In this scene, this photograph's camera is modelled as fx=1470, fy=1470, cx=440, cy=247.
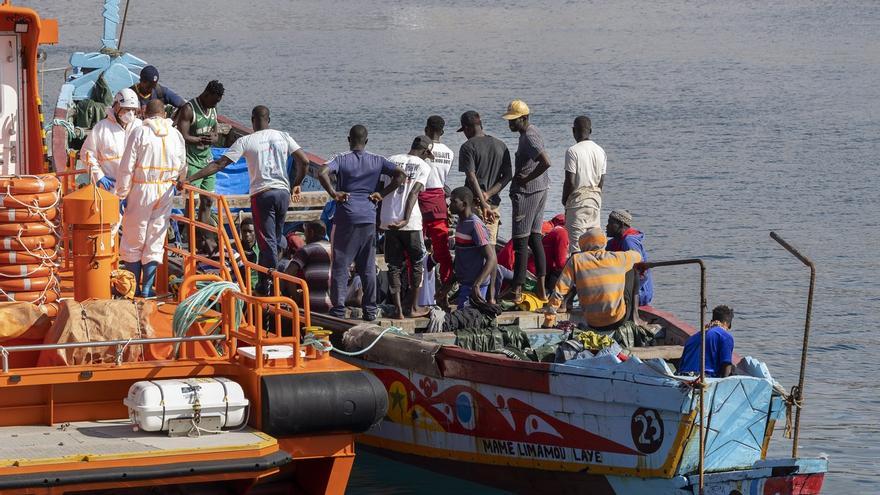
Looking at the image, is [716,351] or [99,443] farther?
[716,351]

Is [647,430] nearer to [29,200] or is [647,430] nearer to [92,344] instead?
[92,344]

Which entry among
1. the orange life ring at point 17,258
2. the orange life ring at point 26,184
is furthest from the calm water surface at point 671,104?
the orange life ring at point 26,184

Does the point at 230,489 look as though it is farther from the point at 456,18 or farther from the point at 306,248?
the point at 456,18

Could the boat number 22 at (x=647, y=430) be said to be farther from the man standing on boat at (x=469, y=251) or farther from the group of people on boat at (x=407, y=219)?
the man standing on boat at (x=469, y=251)

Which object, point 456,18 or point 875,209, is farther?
point 456,18

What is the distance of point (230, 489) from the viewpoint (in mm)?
9203

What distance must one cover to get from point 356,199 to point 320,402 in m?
3.50

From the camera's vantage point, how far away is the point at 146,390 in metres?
8.57

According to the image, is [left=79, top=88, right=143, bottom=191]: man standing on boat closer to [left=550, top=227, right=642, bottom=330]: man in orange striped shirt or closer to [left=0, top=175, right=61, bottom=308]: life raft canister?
[left=0, top=175, right=61, bottom=308]: life raft canister

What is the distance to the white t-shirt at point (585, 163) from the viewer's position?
13.7 m

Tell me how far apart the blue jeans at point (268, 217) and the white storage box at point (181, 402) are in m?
4.10

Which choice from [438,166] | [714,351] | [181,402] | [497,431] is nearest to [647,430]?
[714,351]

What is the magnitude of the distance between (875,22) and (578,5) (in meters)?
13.9

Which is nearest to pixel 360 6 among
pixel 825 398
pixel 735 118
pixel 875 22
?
pixel 875 22
